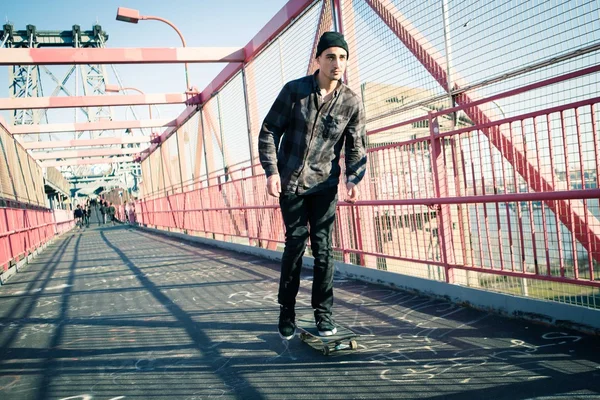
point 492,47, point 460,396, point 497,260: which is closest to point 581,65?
point 492,47

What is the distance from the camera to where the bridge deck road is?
225 centimetres

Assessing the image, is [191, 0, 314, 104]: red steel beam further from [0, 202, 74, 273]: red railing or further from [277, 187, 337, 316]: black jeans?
[0, 202, 74, 273]: red railing

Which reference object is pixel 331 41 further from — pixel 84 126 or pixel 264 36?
pixel 84 126

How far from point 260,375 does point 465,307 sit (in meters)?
1.96

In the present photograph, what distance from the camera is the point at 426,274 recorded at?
4652mm

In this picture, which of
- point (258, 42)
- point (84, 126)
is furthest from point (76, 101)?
point (258, 42)

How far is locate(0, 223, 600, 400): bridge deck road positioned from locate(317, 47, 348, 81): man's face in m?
1.73

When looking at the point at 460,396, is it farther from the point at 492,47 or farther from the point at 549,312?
the point at 492,47

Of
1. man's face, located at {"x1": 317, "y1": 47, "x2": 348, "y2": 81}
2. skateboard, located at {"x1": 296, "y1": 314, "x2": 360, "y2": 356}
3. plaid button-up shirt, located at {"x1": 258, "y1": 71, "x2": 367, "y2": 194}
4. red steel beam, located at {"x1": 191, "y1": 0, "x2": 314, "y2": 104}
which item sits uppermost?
red steel beam, located at {"x1": 191, "y1": 0, "x2": 314, "y2": 104}

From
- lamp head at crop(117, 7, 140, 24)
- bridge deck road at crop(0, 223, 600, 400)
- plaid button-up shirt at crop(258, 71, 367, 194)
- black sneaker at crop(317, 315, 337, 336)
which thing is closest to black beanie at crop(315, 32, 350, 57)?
plaid button-up shirt at crop(258, 71, 367, 194)

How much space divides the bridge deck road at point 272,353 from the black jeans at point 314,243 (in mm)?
351

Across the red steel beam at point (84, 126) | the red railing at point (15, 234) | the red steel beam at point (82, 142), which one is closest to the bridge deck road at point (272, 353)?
the red railing at point (15, 234)

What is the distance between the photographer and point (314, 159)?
2.98 metres

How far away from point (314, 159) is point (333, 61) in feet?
2.07
